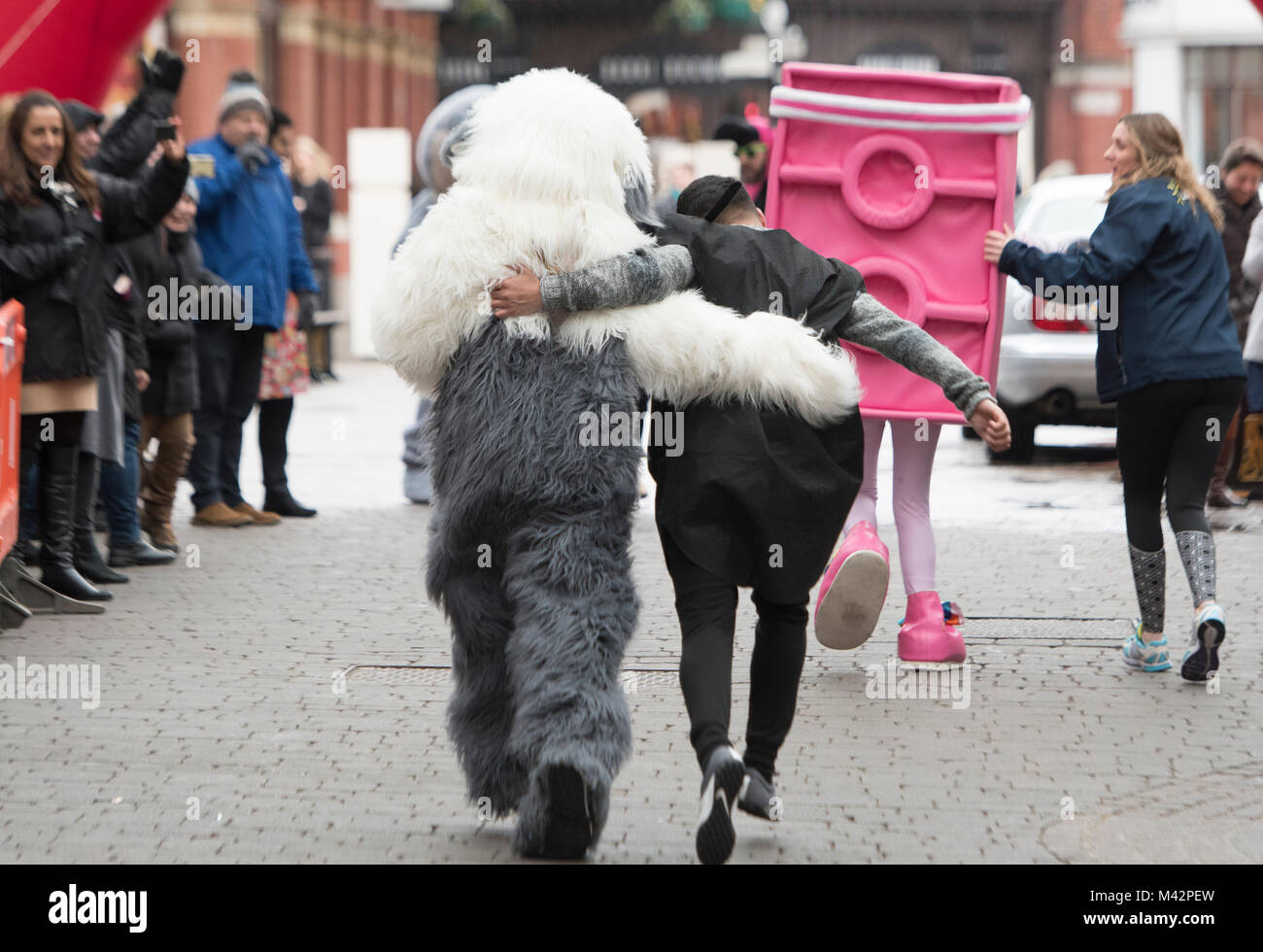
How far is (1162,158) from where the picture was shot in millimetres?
6598

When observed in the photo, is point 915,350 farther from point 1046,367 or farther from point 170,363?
point 1046,367

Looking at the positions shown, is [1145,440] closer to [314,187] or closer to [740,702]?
[740,702]

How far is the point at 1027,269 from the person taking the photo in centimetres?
642

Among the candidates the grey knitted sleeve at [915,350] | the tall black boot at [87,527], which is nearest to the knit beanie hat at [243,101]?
the tall black boot at [87,527]

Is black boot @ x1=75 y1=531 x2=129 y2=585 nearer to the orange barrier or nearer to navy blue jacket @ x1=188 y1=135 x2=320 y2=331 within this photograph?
the orange barrier

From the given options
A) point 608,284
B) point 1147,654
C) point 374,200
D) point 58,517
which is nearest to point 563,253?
point 608,284

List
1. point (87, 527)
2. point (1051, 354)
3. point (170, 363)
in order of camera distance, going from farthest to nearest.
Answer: point (1051, 354), point (170, 363), point (87, 527)

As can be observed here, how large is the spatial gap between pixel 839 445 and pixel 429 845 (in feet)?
4.39

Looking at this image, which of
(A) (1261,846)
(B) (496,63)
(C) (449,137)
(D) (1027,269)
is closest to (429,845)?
(C) (449,137)

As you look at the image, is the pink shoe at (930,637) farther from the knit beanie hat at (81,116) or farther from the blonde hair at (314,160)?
the blonde hair at (314,160)

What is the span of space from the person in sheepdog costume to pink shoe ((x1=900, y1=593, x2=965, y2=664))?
2459 millimetres

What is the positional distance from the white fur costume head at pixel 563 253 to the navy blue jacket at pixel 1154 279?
213 cm

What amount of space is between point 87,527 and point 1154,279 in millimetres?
4458

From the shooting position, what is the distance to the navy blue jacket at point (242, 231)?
33.1 feet
